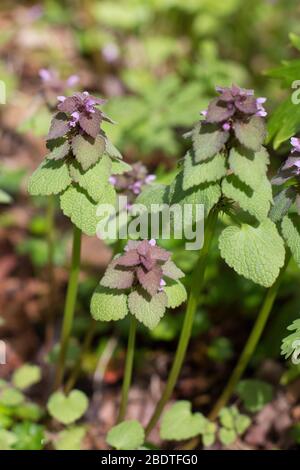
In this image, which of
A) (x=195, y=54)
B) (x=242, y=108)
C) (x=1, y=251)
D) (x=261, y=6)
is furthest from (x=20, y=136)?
(x=242, y=108)

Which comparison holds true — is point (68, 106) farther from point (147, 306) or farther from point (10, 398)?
point (10, 398)

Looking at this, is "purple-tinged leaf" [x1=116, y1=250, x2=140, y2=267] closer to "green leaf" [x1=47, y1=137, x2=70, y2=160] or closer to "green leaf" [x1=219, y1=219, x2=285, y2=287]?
"green leaf" [x1=219, y1=219, x2=285, y2=287]

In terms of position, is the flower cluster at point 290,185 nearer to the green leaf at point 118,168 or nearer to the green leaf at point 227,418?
the green leaf at point 118,168

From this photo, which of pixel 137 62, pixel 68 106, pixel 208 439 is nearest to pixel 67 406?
pixel 208 439

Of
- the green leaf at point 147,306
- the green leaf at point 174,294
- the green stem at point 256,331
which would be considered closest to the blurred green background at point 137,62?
the green stem at point 256,331

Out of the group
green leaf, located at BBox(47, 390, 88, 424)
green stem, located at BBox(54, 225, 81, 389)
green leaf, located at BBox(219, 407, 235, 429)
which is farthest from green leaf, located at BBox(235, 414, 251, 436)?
green stem, located at BBox(54, 225, 81, 389)
